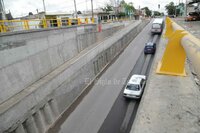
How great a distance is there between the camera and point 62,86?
14.5m

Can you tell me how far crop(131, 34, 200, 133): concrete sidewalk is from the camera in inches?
199

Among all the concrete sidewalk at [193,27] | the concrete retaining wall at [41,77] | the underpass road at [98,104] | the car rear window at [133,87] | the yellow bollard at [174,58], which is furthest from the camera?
the concrete sidewalk at [193,27]

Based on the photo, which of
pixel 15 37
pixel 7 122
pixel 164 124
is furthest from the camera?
pixel 15 37

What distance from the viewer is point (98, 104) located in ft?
49.7

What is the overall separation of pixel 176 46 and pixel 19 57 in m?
10.3

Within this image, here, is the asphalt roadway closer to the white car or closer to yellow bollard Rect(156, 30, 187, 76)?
the white car

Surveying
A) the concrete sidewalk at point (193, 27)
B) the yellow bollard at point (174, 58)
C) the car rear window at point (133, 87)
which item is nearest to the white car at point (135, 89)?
the car rear window at point (133, 87)

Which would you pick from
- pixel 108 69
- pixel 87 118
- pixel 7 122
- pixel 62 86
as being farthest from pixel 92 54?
pixel 7 122

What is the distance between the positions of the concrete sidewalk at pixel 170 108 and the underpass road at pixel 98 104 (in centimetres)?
676

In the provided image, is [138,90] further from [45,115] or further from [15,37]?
[15,37]

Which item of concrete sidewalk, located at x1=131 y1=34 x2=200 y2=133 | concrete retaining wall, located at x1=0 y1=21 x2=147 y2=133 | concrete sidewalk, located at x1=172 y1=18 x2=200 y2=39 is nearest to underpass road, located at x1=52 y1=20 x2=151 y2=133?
concrete retaining wall, located at x1=0 y1=21 x2=147 y2=133

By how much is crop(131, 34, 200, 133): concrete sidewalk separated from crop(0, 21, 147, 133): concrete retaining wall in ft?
26.2

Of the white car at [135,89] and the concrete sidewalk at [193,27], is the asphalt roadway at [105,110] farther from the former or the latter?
the concrete sidewalk at [193,27]

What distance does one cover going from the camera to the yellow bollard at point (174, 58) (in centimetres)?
786
